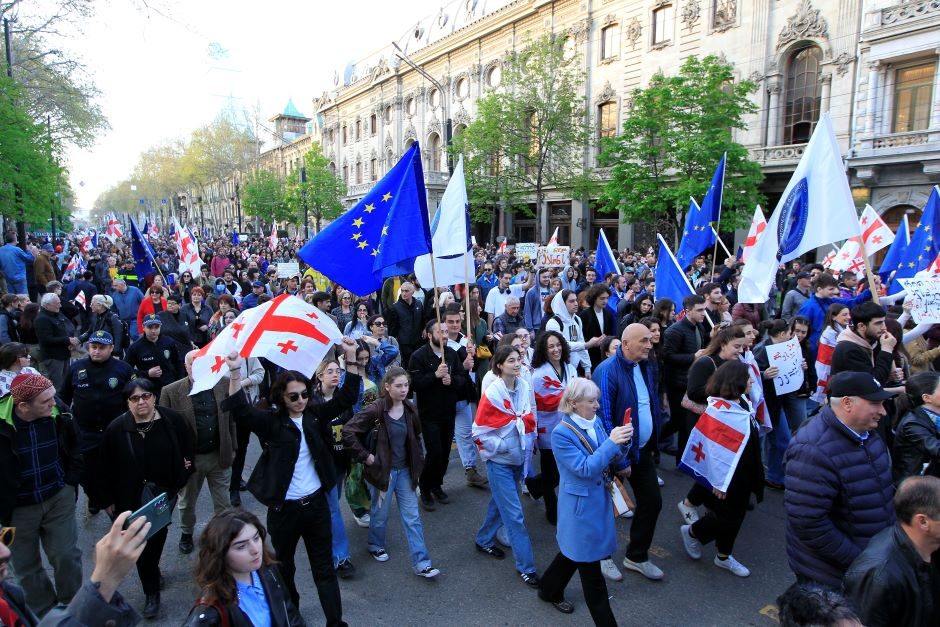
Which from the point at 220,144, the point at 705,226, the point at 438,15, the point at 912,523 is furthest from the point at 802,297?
the point at 220,144

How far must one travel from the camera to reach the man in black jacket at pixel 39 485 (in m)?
3.57

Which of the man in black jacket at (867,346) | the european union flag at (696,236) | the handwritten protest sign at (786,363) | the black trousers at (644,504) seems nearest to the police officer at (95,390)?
the black trousers at (644,504)

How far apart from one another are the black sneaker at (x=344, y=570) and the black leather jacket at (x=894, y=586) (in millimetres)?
3304

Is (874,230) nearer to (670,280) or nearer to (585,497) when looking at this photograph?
(670,280)

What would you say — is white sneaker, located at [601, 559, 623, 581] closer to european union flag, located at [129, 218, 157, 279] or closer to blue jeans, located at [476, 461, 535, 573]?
blue jeans, located at [476, 461, 535, 573]

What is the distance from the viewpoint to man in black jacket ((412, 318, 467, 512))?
5504mm

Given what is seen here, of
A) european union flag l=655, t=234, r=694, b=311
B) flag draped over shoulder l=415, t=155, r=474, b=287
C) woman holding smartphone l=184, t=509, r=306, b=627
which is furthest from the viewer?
european union flag l=655, t=234, r=694, b=311

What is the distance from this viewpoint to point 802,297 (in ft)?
28.1

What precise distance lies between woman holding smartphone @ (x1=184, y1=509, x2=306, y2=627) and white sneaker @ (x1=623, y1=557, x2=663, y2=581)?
112 inches

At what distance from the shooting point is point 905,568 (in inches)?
93.7

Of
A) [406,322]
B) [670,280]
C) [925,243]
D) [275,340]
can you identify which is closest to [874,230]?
[925,243]

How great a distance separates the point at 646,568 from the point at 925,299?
162 inches

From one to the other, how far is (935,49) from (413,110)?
116ft

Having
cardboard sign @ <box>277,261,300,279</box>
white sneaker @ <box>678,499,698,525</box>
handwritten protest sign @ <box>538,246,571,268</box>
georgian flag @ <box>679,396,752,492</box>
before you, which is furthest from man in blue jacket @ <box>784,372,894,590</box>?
cardboard sign @ <box>277,261,300,279</box>
